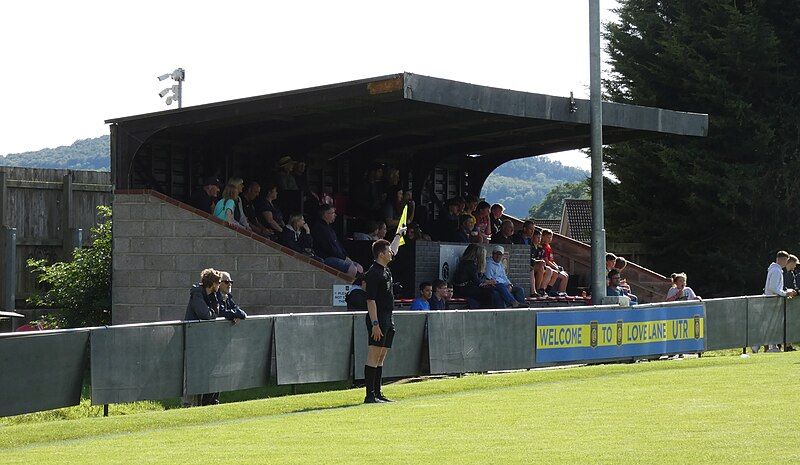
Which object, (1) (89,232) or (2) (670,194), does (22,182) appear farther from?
(2) (670,194)

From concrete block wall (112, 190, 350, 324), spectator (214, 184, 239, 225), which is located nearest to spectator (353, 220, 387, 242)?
concrete block wall (112, 190, 350, 324)

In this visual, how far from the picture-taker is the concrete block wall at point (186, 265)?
70.5ft

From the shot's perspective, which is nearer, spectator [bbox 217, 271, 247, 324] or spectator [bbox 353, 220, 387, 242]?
spectator [bbox 217, 271, 247, 324]

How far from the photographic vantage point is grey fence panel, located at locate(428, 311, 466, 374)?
19312mm

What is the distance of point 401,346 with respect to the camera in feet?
61.7

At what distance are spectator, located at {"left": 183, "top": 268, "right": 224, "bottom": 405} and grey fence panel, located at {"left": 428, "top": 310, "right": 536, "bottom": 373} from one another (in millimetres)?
3581

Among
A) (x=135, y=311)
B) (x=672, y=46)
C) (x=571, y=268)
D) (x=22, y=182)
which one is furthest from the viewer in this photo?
(x=672, y=46)

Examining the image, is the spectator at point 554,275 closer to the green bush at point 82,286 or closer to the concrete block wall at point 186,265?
the concrete block wall at point 186,265

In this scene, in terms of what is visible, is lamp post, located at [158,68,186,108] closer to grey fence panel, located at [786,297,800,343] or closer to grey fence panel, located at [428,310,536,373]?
grey fence panel, located at [428,310,536,373]

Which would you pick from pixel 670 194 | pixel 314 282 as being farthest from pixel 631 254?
pixel 314 282

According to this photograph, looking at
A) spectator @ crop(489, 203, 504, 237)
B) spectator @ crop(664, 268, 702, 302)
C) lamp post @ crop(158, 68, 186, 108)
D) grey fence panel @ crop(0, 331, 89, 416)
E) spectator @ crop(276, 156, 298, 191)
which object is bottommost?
grey fence panel @ crop(0, 331, 89, 416)

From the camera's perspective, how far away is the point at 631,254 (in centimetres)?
3800

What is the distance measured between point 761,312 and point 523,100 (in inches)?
271

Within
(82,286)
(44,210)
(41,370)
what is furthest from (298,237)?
(41,370)
